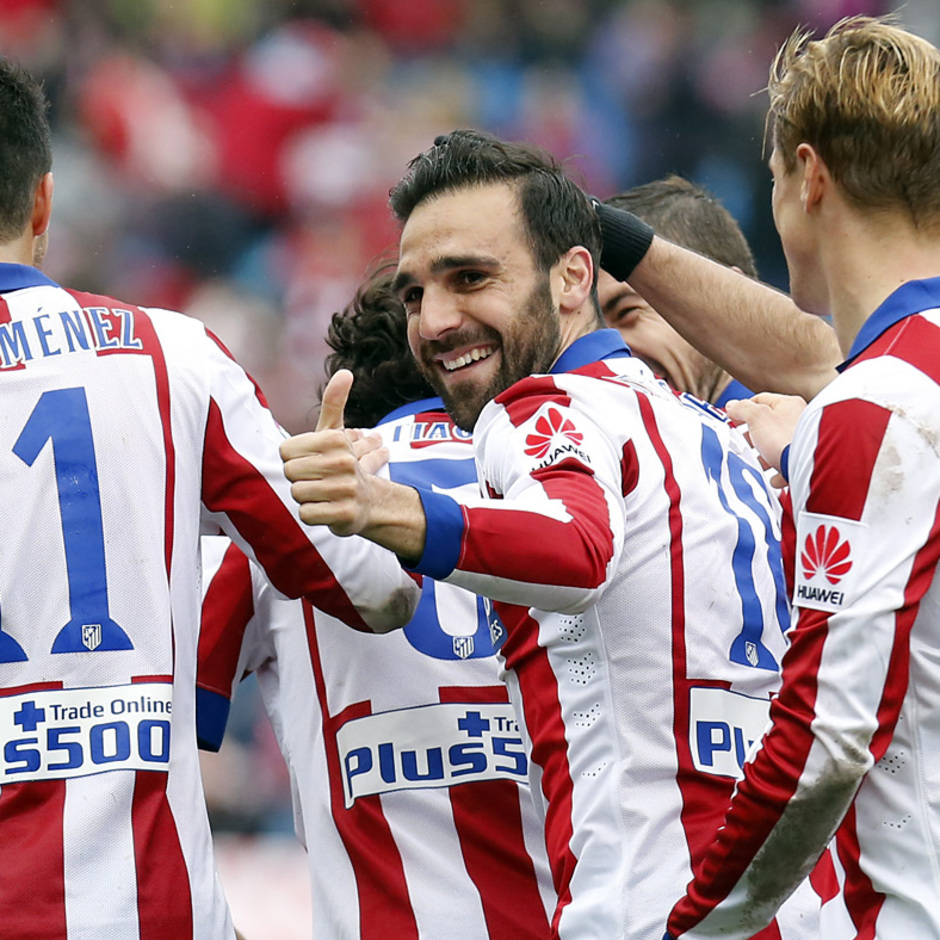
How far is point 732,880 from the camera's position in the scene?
2.12 meters

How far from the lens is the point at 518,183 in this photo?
3.09 meters

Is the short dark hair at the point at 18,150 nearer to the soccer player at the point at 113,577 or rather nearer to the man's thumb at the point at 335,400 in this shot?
the soccer player at the point at 113,577

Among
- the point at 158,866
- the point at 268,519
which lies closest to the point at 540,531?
the point at 268,519

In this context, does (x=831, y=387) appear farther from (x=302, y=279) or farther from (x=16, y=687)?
(x=302, y=279)

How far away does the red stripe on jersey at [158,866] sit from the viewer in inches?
99.4

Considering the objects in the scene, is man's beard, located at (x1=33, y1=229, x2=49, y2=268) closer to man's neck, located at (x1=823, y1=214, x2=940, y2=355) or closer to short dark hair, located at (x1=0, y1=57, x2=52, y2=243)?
short dark hair, located at (x1=0, y1=57, x2=52, y2=243)

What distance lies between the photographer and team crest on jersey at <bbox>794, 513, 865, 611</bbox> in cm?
201

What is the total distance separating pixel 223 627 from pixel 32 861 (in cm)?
→ 89

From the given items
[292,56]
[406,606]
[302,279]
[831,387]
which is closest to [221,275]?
[302,279]

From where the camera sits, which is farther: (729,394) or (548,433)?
(729,394)

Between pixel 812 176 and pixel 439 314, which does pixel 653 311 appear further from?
pixel 812 176

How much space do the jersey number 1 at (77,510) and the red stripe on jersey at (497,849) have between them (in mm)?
799

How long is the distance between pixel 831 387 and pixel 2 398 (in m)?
1.40

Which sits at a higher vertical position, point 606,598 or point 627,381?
point 627,381
